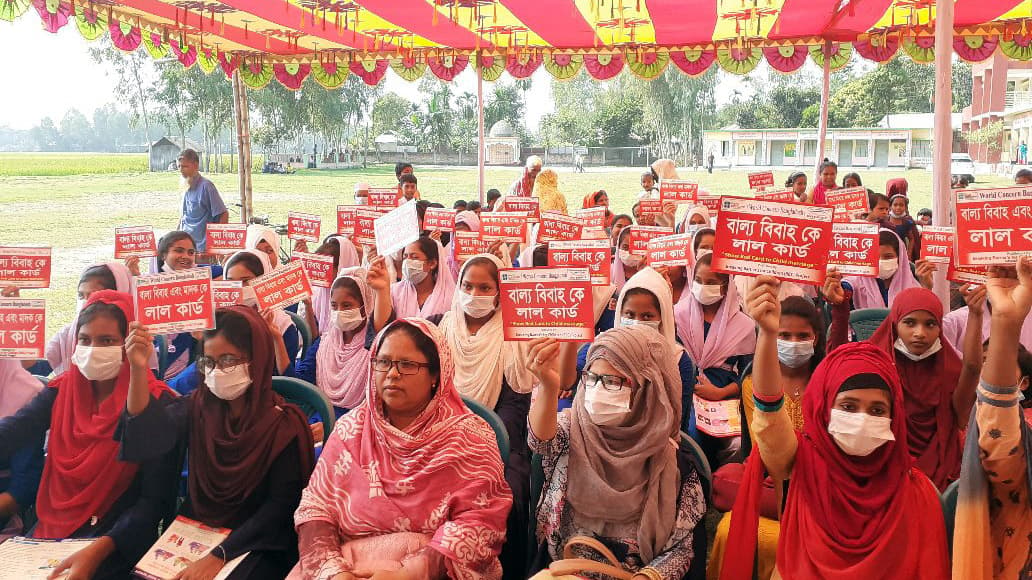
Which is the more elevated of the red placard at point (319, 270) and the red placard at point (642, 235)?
the red placard at point (642, 235)

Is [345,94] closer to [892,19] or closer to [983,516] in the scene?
[892,19]

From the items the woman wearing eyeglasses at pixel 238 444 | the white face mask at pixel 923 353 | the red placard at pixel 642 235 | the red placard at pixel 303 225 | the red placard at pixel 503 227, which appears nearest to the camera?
the woman wearing eyeglasses at pixel 238 444

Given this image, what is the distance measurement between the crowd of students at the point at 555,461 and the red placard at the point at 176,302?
59 mm

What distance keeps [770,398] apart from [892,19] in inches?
268

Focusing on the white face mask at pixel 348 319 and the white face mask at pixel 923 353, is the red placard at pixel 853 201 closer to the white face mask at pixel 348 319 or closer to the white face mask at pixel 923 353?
Result: the white face mask at pixel 923 353

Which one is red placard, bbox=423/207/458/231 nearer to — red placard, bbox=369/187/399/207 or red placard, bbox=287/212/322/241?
red placard, bbox=287/212/322/241

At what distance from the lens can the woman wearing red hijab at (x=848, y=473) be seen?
1.84 m

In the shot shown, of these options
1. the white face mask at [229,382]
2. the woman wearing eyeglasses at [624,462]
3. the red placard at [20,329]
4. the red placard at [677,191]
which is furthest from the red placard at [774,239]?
the red placard at [677,191]

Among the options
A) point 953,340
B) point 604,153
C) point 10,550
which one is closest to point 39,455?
point 10,550

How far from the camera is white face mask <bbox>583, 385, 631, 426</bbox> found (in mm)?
1974

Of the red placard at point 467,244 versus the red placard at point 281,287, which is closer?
the red placard at point 281,287

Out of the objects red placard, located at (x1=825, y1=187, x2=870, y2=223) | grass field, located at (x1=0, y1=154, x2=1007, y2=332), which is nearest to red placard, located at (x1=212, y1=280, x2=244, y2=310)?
red placard, located at (x1=825, y1=187, x2=870, y2=223)

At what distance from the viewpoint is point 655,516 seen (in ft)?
6.46

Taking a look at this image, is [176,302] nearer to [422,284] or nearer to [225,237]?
[422,284]
